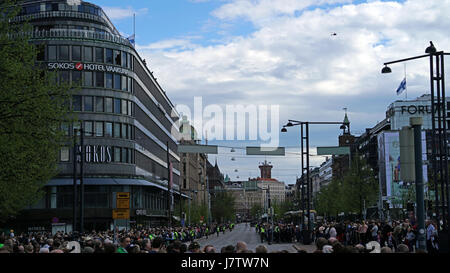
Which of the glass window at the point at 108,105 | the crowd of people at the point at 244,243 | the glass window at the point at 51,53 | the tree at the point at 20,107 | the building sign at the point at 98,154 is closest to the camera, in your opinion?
the crowd of people at the point at 244,243

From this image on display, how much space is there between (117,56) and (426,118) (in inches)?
2611

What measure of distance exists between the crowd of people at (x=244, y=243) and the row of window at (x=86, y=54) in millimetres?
22296

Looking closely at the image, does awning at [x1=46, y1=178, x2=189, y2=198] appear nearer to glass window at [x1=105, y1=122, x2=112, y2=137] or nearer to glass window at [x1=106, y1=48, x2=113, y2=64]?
glass window at [x1=105, y1=122, x2=112, y2=137]

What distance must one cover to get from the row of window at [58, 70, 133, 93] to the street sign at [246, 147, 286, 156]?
33.8m

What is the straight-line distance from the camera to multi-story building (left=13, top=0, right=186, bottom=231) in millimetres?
67812

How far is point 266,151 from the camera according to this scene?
38250mm

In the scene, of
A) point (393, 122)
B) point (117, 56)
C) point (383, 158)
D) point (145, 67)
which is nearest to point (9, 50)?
point (117, 56)

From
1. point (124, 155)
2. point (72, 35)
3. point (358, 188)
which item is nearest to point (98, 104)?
point (124, 155)

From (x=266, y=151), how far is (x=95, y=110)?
3535 cm

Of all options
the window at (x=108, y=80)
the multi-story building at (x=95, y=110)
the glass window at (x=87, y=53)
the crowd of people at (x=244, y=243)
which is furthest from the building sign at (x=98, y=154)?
the crowd of people at (x=244, y=243)

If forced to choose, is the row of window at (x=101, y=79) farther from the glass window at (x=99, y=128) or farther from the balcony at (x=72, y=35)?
the glass window at (x=99, y=128)

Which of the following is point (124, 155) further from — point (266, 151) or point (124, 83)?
point (266, 151)

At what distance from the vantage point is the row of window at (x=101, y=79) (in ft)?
224
